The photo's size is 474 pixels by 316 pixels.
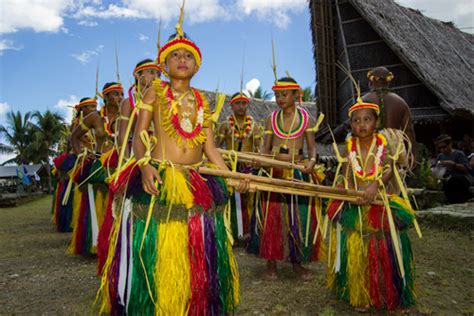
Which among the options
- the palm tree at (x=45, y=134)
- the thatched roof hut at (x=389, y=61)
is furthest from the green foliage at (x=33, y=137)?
the thatched roof hut at (x=389, y=61)

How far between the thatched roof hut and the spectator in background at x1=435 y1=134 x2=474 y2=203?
2054 millimetres

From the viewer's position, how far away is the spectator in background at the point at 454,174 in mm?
8141

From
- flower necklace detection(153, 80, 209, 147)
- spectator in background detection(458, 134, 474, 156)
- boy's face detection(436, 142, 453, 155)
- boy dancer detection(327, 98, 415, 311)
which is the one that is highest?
spectator in background detection(458, 134, 474, 156)

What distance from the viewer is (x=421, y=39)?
13102 mm

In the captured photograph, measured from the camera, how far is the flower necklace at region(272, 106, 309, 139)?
4.18 m

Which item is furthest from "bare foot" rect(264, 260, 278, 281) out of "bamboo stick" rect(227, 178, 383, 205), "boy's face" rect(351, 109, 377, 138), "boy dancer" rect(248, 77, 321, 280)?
"boy's face" rect(351, 109, 377, 138)

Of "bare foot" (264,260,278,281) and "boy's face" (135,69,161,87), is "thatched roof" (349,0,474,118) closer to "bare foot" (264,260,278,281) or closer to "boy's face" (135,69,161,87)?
"bare foot" (264,260,278,281)

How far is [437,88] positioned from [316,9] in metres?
4.54

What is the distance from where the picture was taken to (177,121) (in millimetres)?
2584

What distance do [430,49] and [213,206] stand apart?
12.9m

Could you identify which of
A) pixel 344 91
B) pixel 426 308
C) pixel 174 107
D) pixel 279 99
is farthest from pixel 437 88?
pixel 174 107

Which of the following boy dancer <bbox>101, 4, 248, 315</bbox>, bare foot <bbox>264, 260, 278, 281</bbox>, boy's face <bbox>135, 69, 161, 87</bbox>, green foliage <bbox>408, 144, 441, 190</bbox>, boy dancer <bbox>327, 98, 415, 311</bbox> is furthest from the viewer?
green foliage <bbox>408, 144, 441, 190</bbox>

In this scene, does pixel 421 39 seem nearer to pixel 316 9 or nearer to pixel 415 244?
pixel 316 9

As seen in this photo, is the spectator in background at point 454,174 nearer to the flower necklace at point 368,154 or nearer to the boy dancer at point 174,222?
the flower necklace at point 368,154
